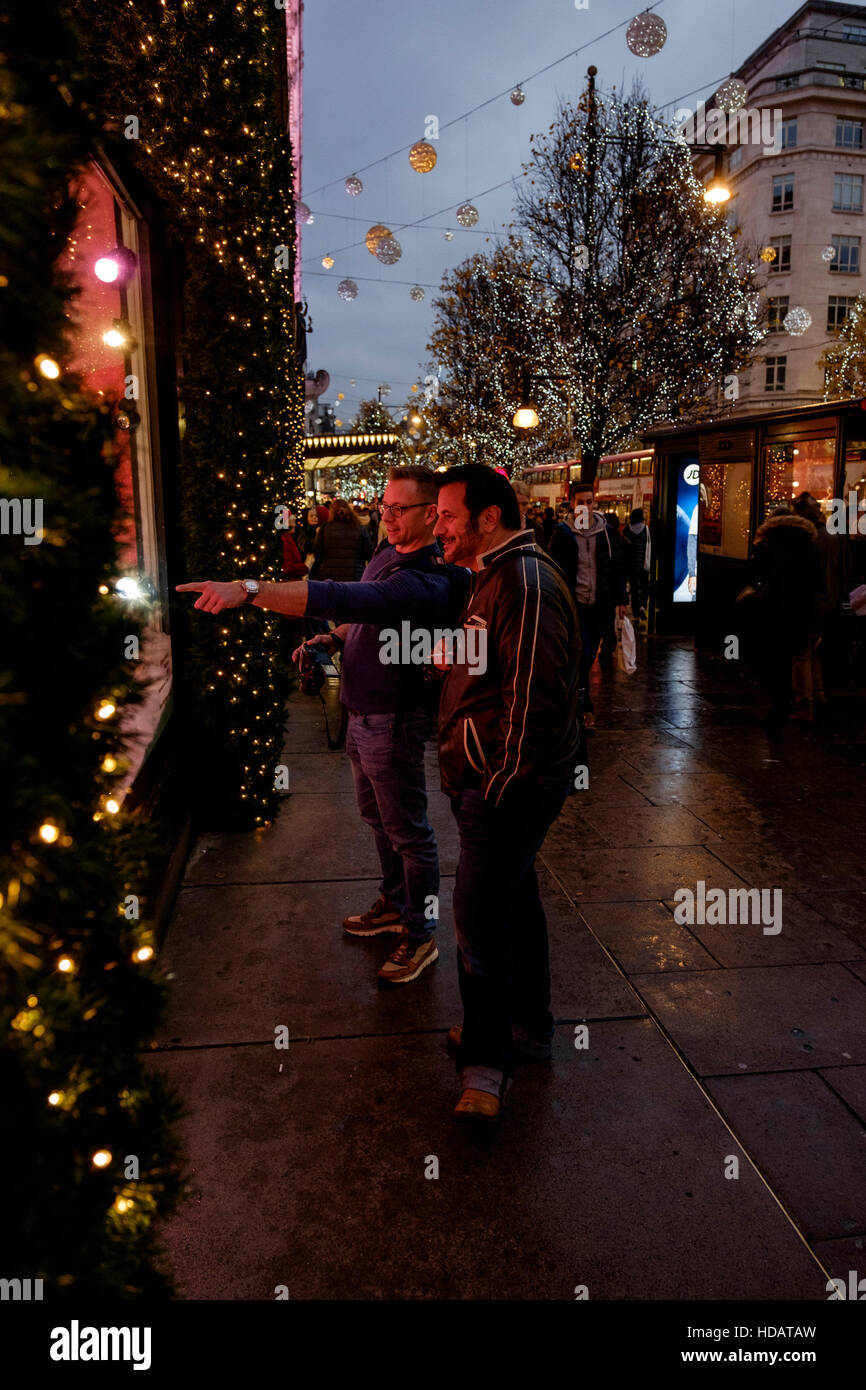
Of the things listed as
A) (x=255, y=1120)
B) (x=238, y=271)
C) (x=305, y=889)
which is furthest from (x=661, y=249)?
(x=255, y=1120)

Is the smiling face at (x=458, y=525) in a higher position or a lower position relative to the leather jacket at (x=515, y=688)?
higher

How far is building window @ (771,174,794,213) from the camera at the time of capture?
163ft

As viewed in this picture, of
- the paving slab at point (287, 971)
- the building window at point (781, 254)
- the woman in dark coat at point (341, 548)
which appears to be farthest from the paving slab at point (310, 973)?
the building window at point (781, 254)

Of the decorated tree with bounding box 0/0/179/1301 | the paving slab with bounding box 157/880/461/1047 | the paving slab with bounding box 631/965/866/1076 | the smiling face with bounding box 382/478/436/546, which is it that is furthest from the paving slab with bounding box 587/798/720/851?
the decorated tree with bounding box 0/0/179/1301

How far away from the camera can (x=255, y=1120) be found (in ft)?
9.83

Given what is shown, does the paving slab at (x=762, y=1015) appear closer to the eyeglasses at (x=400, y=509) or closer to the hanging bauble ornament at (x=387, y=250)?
the eyeglasses at (x=400, y=509)

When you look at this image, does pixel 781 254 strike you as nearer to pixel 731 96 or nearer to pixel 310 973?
pixel 731 96

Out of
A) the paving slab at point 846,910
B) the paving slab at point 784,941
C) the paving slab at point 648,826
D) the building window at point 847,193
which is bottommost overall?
the paving slab at point 784,941

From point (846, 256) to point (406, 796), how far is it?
56807 millimetres

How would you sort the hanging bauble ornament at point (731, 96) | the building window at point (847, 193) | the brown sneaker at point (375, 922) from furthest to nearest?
1. the building window at point (847, 193)
2. the hanging bauble ornament at point (731, 96)
3. the brown sneaker at point (375, 922)

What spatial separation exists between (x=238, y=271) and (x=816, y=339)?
171 feet

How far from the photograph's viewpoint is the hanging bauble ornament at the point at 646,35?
10.5m

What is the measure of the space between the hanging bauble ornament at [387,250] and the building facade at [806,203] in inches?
1551
